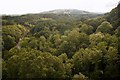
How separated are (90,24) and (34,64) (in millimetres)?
56411

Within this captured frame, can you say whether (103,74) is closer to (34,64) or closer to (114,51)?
(114,51)

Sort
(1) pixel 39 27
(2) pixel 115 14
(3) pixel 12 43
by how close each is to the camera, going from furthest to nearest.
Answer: (1) pixel 39 27
(2) pixel 115 14
(3) pixel 12 43

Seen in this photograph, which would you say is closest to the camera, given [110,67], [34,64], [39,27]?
[34,64]

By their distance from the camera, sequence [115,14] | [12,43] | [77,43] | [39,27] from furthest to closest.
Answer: [39,27], [115,14], [12,43], [77,43]

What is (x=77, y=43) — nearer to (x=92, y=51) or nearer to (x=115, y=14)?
(x=92, y=51)

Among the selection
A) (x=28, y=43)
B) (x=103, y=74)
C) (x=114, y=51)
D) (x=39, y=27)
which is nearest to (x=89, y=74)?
(x=103, y=74)

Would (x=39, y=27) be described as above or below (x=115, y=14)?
below

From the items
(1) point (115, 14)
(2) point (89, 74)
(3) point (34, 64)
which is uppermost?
(1) point (115, 14)

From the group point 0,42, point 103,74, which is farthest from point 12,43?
point 103,74

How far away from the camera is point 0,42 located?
92250 mm

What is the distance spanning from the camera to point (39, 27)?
130 m

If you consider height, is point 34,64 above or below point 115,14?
below

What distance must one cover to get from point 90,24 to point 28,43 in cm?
3349

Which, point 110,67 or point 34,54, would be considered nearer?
point 34,54
